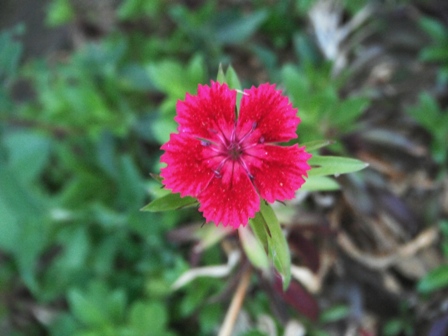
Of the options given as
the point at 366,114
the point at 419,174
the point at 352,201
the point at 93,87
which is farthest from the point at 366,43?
the point at 93,87

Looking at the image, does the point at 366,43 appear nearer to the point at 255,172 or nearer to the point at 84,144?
the point at 84,144

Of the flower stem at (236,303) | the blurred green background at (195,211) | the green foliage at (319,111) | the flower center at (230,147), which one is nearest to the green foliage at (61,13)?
the blurred green background at (195,211)

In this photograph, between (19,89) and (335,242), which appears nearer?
(335,242)

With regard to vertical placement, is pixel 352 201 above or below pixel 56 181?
below

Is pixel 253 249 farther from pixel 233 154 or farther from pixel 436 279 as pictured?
pixel 436 279

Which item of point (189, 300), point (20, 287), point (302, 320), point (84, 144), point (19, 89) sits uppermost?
point (19, 89)

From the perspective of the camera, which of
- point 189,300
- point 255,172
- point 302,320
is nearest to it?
point 255,172
